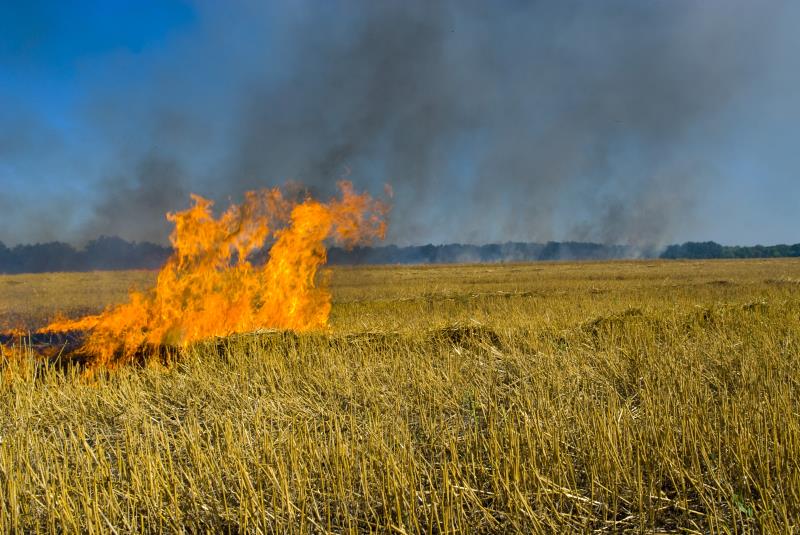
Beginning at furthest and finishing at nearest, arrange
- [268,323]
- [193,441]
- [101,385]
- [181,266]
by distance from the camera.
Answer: [268,323] → [181,266] → [101,385] → [193,441]

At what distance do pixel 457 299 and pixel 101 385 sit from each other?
13523 millimetres

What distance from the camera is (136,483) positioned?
A: 143 inches

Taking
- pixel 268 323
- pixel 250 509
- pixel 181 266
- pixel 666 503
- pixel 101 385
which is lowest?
pixel 666 503

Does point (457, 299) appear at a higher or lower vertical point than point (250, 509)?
higher

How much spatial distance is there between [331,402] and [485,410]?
1.82 metres

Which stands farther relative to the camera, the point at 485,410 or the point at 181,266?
the point at 181,266

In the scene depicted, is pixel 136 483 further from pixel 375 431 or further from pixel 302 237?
pixel 302 237

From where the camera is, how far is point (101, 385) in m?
6.95

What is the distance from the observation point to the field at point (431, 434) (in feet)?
11.1

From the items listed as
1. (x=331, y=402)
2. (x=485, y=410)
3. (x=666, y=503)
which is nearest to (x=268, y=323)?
(x=331, y=402)

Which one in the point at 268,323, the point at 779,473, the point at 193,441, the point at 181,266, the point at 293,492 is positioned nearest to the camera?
the point at 779,473

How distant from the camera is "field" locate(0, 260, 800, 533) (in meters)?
3.39

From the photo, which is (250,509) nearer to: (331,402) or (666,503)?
(331,402)

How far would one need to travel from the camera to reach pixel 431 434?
454 centimetres
